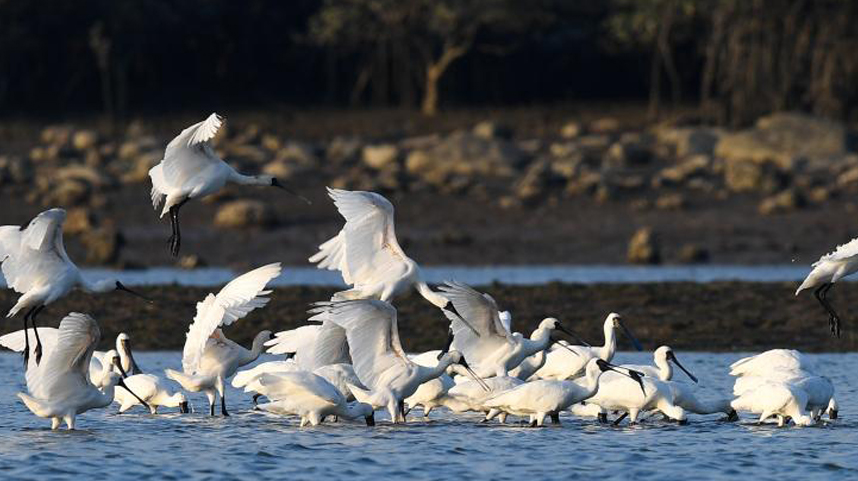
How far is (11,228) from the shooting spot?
49.9ft

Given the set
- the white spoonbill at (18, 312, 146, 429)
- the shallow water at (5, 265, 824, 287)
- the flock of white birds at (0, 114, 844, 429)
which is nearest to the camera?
the white spoonbill at (18, 312, 146, 429)

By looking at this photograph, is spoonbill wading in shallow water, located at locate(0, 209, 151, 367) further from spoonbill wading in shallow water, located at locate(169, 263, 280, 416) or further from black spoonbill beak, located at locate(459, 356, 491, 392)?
black spoonbill beak, located at locate(459, 356, 491, 392)

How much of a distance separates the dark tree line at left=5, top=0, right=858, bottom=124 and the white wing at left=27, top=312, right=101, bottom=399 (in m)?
28.1

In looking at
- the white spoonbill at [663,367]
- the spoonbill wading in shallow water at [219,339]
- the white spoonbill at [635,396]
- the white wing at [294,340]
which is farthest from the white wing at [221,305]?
the white spoonbill at [663,367]

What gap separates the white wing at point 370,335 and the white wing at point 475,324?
2.52ft

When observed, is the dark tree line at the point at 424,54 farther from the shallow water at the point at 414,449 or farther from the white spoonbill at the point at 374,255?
the white spoonbill at the point at 374,255

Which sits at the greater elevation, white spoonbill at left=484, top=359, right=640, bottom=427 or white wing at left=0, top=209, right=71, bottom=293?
white wing at left=0, top=209, right=71, bottom=293

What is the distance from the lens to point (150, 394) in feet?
52.4

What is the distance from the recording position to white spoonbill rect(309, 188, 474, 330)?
1547cm

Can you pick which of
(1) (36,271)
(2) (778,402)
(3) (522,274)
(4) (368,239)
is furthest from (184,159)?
(3) (522,274)

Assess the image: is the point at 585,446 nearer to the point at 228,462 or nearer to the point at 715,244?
the point at 228,462

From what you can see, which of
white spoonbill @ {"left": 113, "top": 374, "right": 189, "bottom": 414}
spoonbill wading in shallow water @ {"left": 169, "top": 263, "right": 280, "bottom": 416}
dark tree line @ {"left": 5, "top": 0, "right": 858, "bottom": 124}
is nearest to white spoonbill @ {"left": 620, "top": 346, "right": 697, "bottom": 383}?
spoonbill wading in shallow water @ {"left": 169, "top": 263, "right": 280, "bottom": 416}

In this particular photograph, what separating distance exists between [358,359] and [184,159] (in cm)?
229

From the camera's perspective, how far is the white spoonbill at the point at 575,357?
656 inches
